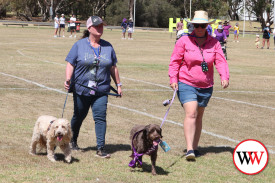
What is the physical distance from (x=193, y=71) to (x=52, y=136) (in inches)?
94.3

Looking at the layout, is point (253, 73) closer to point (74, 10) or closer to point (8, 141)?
point (8, 141)

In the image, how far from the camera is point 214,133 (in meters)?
10.5

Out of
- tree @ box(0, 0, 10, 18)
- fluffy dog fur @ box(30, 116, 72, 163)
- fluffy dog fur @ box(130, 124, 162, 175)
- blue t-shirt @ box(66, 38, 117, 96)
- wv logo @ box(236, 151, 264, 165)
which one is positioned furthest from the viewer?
tree @ box(0, 0, 10, 18)

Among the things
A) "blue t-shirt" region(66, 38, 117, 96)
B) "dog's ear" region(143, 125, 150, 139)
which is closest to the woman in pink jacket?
"blue t-shirt" region(66, 38, 117, 96)

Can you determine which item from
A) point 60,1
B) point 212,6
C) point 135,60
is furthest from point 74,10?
point 135,60

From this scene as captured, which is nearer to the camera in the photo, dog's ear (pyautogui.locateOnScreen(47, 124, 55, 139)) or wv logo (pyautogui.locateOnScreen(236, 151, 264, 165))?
wv logo (pyautogui.locateOnScreen(236, 151, 264, 165))

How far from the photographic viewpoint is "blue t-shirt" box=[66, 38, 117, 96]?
317 inches

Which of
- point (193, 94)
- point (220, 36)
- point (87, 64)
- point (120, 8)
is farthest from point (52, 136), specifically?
point (120, 8)

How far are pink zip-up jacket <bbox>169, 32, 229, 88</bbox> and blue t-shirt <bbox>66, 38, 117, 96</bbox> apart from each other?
1.02m

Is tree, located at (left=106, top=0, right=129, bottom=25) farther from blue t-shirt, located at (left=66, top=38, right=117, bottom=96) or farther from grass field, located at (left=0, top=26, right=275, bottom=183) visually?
blue t-shirt, located at (left=66, top=38, right=117, bottom=96)

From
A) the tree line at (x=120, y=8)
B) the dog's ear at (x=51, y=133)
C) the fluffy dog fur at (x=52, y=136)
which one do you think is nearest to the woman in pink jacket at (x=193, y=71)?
the fluffy dog fur at (x=52, y=136)

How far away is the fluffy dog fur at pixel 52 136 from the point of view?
7.30 metres

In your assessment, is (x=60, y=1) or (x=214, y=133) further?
(x=60, y=1)

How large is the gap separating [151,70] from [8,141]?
44.4 ft
